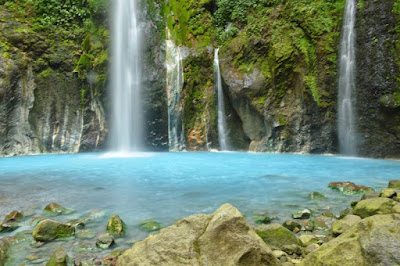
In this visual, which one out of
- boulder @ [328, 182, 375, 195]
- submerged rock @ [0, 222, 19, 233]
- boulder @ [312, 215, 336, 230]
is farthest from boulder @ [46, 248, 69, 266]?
boulder @ [328, 182, 375, 195]

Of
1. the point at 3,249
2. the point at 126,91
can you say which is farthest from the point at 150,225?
the point at 126,91

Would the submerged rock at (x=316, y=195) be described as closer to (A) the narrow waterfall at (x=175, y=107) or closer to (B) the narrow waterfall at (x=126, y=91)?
(A) the narrow waterfall at (x=175, y=107)

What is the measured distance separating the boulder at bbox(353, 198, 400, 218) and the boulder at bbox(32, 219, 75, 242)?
179 inches

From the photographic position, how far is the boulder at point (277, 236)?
3.99 meters

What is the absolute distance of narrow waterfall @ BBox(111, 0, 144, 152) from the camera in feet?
60.8

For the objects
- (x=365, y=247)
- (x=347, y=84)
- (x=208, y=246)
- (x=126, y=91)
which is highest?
(x=126, y=91)

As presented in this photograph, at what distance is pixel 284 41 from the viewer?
643 inches

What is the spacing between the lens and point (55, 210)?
19.3 ft

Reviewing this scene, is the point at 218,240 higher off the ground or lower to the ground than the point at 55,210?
higher

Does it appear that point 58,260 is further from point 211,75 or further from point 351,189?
point 211,75

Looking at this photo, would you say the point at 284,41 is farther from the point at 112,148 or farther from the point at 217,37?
the point at 112,148

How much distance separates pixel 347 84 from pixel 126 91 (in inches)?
494

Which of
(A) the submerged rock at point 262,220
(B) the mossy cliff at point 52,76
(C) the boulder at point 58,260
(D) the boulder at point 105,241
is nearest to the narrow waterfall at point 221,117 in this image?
(B) the mossy cliff at point 52,76

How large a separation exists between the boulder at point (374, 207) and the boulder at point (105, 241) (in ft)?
12.6
